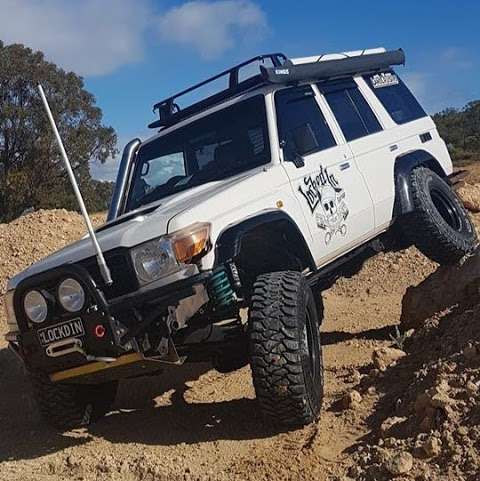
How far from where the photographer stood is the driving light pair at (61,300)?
378 centimetres

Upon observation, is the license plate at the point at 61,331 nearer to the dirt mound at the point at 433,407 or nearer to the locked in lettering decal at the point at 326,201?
the dirt mound at the point at 433,407

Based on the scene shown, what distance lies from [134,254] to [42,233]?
8.13 metres

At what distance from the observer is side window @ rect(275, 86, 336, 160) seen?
16.5 ft

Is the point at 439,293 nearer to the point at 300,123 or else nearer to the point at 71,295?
the point at 300,123

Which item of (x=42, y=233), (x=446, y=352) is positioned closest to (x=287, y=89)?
(x=446, y=352)

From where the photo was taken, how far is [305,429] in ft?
13.0

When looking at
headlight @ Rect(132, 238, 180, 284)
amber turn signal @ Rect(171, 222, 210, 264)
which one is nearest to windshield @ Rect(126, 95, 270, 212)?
amber turn signal @ Rect(171, 222, 210, 264)

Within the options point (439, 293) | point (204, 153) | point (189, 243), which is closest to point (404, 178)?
point (439, 293)

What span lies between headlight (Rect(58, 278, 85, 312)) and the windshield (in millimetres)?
1563

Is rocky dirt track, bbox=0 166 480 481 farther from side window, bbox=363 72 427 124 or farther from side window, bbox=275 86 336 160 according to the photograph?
side window, bbox=363 72 427 124

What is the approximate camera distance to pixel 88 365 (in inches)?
153

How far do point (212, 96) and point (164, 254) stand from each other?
2368mm

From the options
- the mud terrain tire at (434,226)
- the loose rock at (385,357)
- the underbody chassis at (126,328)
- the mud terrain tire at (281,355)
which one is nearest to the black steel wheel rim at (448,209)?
the mud terrain tire at (434,226)

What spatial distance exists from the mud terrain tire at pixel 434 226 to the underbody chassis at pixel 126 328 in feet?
7.79
